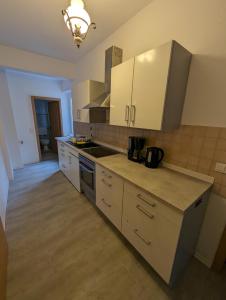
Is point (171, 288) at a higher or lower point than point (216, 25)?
lower

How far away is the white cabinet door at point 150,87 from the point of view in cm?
116

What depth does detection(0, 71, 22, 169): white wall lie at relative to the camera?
124 inches

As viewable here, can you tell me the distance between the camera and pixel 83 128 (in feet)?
10.8

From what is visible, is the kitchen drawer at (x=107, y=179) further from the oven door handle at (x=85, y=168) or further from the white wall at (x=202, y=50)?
the white wall at (x=202, y=50)

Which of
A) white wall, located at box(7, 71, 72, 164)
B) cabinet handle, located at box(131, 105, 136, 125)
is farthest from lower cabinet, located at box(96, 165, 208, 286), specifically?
white wall, located at box(7, 71, 72, 164)

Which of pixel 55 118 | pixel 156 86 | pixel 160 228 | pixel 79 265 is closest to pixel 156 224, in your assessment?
pixel 160 228

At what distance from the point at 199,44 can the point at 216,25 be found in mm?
149

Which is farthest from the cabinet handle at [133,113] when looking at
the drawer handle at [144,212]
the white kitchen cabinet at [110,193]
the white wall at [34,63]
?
the white wall at [34,63]

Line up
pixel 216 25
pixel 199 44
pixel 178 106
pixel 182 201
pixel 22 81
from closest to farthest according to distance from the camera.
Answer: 1. pixel 182 201
2. pixel 216 25
3. pixel 199 44
4. pixel 178 106
5. pixel 22 81

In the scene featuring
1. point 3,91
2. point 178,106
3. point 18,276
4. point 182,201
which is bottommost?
point 18,276

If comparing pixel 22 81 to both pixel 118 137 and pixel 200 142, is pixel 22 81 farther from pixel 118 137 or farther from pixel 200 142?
pixel 200 142

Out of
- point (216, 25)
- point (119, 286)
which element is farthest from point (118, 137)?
point (119, 286)

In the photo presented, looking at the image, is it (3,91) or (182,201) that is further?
(3,91)

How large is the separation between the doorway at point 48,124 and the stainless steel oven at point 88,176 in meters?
2.89
